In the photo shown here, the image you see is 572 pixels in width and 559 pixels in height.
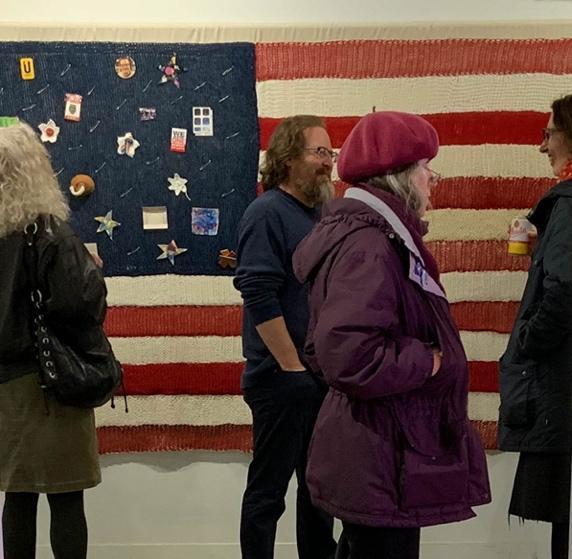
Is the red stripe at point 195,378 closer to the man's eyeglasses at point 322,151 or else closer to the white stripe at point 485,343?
the white stripe at point 485,343

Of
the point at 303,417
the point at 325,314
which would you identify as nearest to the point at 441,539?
the point at 303,417

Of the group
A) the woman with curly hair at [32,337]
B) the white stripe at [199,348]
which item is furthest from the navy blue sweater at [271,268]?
the white stripe at [199,348]

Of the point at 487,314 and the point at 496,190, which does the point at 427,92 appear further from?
the point at 487,314

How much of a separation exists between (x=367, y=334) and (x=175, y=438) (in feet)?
4.63

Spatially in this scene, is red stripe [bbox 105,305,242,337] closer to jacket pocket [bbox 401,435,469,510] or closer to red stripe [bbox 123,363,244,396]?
red stripe [bbox 123,363,244,396]

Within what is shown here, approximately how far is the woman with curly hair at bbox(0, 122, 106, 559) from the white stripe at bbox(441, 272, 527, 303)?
1181mm

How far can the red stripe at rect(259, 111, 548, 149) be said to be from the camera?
2.50 m

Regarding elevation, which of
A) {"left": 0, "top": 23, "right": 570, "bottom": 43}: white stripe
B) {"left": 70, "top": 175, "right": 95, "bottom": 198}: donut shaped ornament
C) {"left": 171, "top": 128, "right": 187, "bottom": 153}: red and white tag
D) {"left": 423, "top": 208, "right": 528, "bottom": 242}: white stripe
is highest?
{"left": 0, "top": 23, "right": 570, "bottom": 43}: white stripe

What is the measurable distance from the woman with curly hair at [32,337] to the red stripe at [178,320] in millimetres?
625

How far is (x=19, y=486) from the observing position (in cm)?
193

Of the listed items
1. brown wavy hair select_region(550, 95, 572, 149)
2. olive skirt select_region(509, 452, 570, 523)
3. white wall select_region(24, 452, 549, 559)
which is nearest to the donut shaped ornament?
white wall select_region(24, 452, 549, 559)

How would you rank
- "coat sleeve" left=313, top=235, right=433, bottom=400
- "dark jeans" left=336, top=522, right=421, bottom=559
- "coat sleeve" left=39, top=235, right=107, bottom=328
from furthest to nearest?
1. "coat sleeve" left=39, top=235, right=107, bottom=328
2. "dark jeans" left=336, top=522, right=421, bottom=559
3. "coat sleeve" left=313, top=235, right=433, bottom=400

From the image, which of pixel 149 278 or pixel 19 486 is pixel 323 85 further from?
pixel 19 486

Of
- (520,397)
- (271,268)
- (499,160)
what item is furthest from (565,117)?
(271,268)
